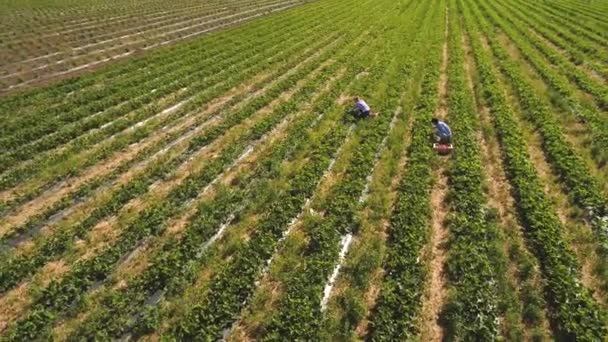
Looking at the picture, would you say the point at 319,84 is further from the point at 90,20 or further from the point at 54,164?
the point at 90,20

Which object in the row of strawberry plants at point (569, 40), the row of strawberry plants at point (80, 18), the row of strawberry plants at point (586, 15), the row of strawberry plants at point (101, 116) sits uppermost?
the row of strawberry plants at point (101, 116)

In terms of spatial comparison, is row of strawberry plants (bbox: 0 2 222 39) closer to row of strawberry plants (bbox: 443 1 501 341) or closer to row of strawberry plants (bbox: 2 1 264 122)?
row of strawberry plants (bbox: 2 1 264 122)

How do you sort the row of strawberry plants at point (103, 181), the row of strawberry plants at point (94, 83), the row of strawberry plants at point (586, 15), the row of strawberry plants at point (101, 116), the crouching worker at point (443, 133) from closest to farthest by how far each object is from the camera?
the row of strawberry plants at point (103, 181), the crouching worker at point (443, 133), the row of strawberry plants at point (101, 116), the row of strawberry plants at point (94, 83), the row of strawberry plants at point (586, 15)

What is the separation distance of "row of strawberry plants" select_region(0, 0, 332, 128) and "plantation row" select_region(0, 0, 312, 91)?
7.39ft

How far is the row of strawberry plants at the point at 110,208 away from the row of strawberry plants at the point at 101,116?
3.45m

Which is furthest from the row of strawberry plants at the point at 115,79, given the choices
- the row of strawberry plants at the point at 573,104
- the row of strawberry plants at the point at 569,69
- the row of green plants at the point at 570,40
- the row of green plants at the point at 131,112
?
the row of green plants at the point at 570,40

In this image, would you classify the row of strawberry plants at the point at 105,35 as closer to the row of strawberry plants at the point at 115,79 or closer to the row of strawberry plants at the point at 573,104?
the row of strawberry plants at the point at 115,79

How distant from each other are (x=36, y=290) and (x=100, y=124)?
9.21 m

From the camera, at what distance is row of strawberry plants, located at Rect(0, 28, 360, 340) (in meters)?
8.45

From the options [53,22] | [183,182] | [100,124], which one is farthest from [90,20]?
[183,182]

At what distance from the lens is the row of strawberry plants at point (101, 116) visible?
49.4 ft

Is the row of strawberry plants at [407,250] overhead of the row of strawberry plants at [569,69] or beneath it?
overhead

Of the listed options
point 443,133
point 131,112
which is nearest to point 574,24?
point 443,133

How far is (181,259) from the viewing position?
995cm
